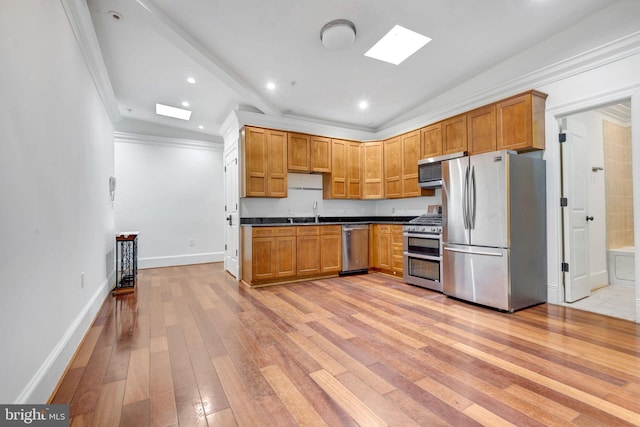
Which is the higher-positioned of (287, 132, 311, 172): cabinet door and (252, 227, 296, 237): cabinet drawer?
(287, 132, 311, 172): cabinet door

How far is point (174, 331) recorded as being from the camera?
2.71 m

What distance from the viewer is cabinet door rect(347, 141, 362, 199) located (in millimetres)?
5609

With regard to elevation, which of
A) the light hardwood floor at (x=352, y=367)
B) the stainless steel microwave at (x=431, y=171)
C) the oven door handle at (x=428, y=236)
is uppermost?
the stainless steel microwave at (x=431, y=171)

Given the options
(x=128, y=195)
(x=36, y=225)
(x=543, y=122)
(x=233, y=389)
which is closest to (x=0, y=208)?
(x=36, y=225)

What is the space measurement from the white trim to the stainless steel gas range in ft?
15.8

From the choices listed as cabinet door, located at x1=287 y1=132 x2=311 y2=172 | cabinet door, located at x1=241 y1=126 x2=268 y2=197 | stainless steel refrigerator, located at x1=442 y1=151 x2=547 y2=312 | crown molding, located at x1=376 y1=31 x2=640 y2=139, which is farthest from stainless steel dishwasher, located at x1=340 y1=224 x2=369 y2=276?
crown molding, located at x1=376 y1=31 x2=640 y2=139

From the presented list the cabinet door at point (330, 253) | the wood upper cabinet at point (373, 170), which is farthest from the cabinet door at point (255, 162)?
the wood upper cabinet at point (373, 170)

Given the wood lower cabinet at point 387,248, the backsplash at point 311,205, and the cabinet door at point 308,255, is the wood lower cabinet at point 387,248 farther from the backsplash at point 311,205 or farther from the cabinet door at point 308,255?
the cabinet door at point 308,255

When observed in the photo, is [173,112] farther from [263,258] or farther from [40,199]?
[40,199]

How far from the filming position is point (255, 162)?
15.3 ft

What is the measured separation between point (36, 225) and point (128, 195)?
4762 mm

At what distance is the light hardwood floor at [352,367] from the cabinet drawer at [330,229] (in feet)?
5.49

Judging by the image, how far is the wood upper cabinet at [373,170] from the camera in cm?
558

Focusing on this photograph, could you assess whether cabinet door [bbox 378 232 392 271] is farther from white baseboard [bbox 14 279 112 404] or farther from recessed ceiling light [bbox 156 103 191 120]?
recessed ceiling light [bbox 156 103 191 120]
